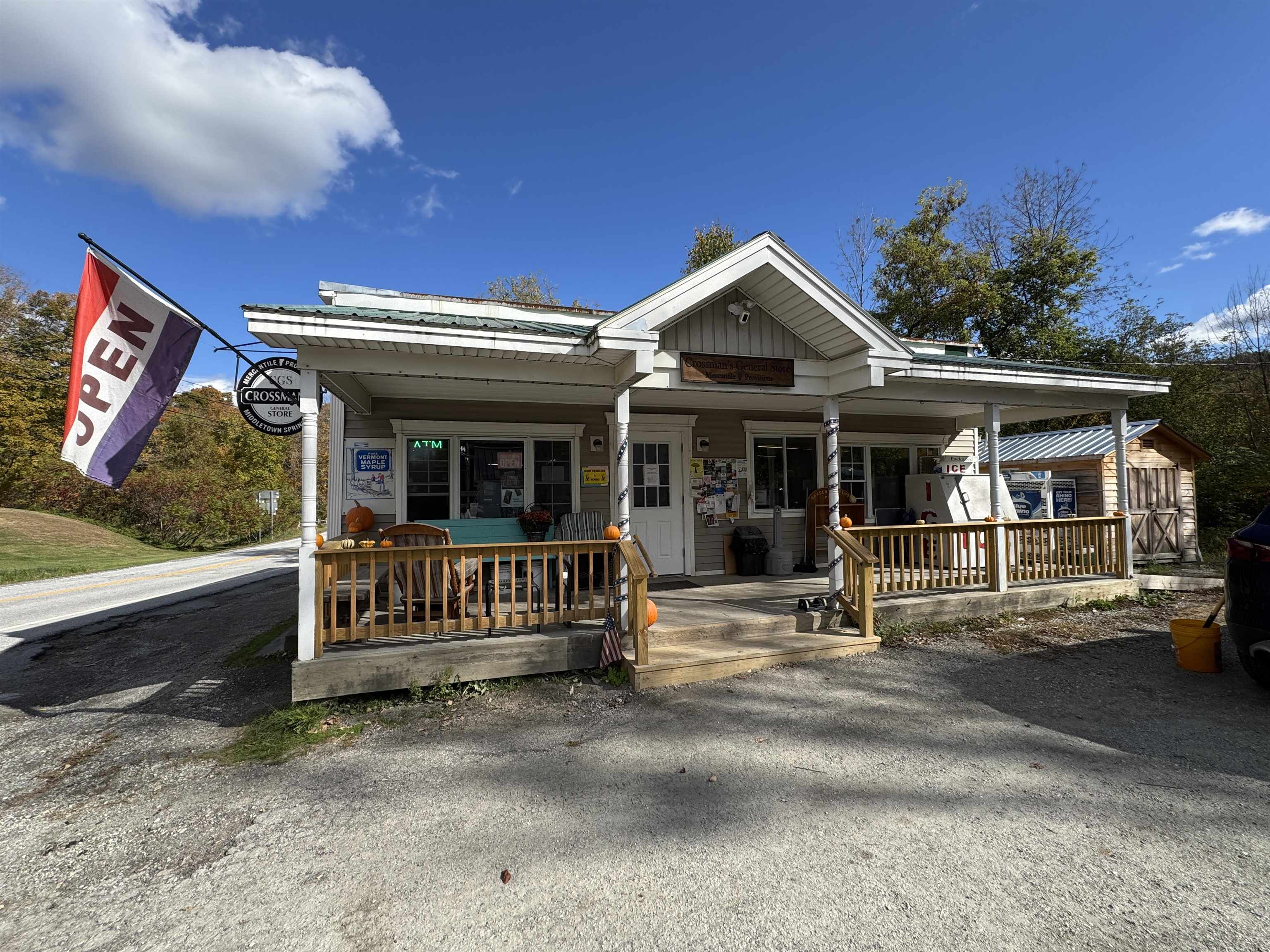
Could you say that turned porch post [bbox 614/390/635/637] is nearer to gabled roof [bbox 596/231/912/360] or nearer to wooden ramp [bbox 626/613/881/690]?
wooden ramp [bbox 626/613/881/690]

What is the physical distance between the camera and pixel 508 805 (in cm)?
295

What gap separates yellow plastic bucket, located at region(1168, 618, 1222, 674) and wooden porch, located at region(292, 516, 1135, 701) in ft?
5.51

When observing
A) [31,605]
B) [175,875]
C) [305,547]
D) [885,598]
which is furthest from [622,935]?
[31,605]

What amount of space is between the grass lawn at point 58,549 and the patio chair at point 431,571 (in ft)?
42.3

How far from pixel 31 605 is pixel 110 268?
888cm

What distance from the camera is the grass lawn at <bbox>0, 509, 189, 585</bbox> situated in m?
13.9

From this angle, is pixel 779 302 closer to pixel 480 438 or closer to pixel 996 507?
pixel 996 507

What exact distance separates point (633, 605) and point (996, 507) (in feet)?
15.3

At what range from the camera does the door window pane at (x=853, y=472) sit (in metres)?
8.81

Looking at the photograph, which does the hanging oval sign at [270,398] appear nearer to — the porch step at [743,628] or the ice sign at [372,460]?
the ice sign at [372,460]

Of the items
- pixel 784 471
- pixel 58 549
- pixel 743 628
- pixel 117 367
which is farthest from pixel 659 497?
pixel 58 549

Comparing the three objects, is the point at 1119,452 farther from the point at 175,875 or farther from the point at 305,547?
the point at 175,875

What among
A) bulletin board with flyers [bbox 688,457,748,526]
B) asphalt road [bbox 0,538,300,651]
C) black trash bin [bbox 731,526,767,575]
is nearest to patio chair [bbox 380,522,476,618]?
bulletin board with flyers [bbox 688,457,748,526]

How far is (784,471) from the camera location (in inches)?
331
